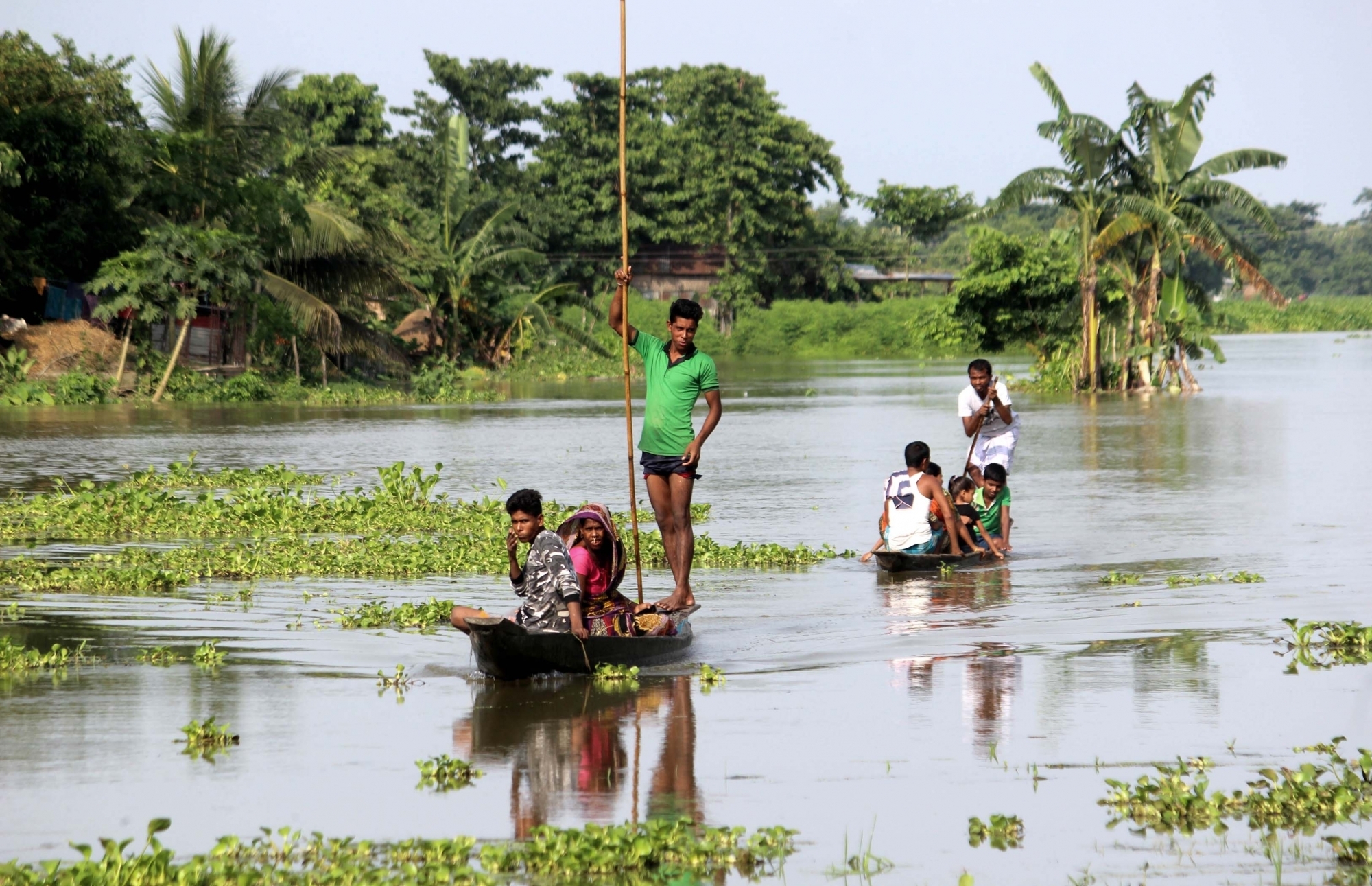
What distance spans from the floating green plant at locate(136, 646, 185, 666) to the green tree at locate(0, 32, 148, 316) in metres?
25.3

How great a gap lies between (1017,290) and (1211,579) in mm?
31711

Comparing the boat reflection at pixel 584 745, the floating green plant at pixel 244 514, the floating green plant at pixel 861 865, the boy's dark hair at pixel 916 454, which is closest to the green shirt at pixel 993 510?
the boy's dark hair at pixel 916 454

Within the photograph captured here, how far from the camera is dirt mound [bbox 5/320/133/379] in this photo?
3247 centimetres

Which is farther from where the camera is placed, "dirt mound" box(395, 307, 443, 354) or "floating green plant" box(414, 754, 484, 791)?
"dirt mound" box(395, 307, 443, 354)

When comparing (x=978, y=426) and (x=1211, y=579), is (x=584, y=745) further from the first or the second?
(x=978, y=426)

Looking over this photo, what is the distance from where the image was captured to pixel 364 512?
47.5ft

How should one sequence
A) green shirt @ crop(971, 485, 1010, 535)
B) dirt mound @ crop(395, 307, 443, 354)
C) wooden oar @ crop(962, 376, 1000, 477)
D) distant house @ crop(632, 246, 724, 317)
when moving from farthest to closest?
distant house @ crop(632, 246, 724, 317)
dirt mound @ crop(395, 307, 443, 354)
green shirt @ crop(971, 485, 1010, 535)
wooden oar @ crop(962, 376, 1000, 477)

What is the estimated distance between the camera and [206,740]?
20.6ft

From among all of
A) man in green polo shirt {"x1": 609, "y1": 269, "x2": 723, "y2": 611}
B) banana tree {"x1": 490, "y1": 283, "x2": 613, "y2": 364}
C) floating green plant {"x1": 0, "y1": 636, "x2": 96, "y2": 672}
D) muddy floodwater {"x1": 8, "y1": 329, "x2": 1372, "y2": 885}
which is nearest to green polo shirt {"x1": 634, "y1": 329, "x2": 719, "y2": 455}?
man in green polo shirt {"x1": 609, "y1": 269, "x2": 723, "y2": 611}

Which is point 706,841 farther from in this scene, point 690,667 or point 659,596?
point 659,596

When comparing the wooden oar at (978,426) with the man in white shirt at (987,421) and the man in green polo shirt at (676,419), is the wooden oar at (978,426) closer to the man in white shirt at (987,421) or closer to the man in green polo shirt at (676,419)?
the man in white shirt at (987,421)

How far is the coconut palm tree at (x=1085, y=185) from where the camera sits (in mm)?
34594

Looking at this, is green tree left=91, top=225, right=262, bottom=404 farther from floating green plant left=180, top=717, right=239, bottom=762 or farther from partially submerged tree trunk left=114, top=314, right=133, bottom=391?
floating green plant left=180, top=717, right=239, bottom=762

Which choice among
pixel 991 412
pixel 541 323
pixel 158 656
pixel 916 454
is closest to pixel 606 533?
pixel 158 656
